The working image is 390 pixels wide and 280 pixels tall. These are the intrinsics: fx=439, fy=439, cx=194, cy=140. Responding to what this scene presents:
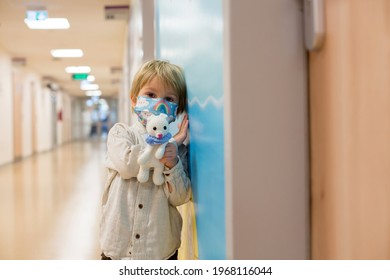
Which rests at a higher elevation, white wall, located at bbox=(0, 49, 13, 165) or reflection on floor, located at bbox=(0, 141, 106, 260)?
white wall, located at bbox=(0, 49, 13, 165)

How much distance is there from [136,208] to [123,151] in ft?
0.47

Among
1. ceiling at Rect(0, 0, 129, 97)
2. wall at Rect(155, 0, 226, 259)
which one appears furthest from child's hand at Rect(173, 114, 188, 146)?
ceiling at Rect(0, 0, 129, 97)

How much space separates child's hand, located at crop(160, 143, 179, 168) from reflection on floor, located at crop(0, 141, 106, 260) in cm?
159

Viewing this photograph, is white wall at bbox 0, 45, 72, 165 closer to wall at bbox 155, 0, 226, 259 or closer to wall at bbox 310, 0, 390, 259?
wall at bbox 155, 0, 226, 259

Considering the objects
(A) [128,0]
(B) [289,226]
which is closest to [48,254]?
(B) [289,226]

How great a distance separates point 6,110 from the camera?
30.7ft

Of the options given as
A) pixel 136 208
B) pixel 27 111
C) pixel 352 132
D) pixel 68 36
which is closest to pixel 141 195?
pixel 136 208

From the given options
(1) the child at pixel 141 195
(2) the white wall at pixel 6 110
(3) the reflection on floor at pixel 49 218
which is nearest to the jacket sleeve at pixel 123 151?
(1) the child at pixel 141 195

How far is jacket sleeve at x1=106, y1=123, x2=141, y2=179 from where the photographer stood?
3.36 feet

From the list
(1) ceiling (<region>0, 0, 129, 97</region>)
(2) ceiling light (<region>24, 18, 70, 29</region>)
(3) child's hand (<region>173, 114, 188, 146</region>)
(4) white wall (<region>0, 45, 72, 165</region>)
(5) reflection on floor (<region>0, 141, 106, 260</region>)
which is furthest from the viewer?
(4) white wall (<region>0, 45, 72, 165</region>)

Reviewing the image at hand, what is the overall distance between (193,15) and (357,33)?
0.52 m

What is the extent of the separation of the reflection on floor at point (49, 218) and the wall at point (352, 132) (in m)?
1.99

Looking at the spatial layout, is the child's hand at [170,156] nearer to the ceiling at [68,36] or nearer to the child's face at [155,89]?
the child's face at [155,89]
